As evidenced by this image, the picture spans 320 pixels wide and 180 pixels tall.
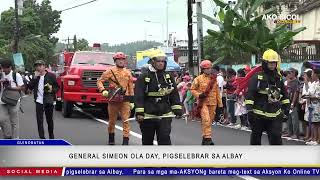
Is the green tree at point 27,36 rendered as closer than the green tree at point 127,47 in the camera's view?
No

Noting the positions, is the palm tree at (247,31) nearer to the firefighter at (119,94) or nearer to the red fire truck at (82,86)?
the red fire truck at (82,86)

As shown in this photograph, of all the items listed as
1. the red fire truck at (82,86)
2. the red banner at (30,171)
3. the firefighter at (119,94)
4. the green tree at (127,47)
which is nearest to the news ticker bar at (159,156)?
the red banner at (30,171)

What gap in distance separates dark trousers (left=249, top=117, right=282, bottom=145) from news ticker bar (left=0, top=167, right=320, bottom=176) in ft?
2.84

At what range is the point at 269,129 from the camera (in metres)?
8.42

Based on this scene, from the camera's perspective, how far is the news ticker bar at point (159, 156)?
7.11 meters

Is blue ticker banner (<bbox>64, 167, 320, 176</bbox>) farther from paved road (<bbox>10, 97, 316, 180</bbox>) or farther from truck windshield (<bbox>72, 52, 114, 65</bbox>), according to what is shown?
truck windshield (<bbox>72, 52, 114, 65</bbox>)

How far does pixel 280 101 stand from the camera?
8414mm

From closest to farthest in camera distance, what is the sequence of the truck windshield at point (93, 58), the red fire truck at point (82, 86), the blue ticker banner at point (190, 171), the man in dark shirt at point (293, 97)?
the blue ticker banner at point (190, 171) < the man in dark shirt at point (293, 97) < the red fire truck at point (82, 86) < the truck windshield at point (93, 58)

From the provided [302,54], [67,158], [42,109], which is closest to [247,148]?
[67,158]

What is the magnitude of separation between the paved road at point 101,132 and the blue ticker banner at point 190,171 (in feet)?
14.6

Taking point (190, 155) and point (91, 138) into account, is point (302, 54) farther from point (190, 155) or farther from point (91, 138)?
point (190, 155)

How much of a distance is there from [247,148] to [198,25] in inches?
759

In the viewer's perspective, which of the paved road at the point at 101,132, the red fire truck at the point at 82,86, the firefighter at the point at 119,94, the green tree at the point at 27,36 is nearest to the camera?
the firefighter at the point at 119,94

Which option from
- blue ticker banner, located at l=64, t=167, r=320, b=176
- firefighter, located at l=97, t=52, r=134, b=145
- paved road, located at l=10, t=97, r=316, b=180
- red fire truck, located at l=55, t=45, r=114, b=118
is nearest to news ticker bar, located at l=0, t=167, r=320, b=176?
blue ticker banner, located at l=64, t=167, r=320, b=176
